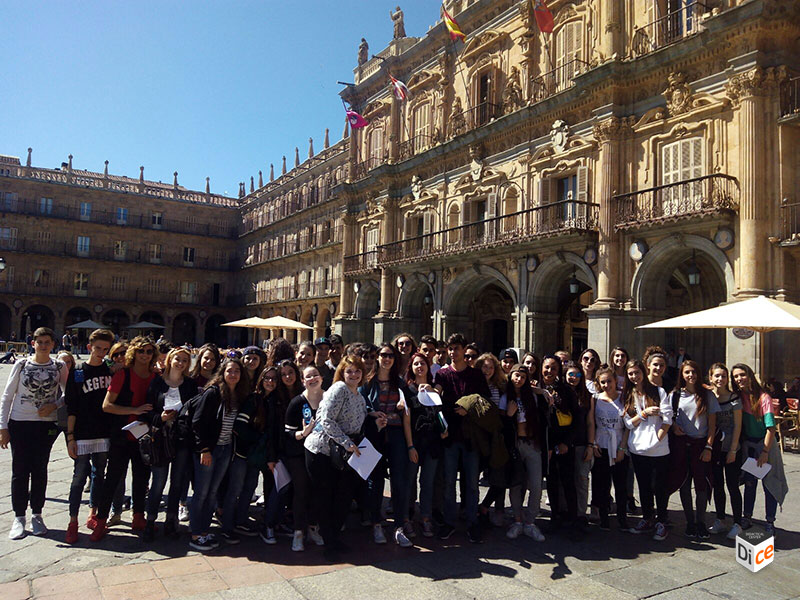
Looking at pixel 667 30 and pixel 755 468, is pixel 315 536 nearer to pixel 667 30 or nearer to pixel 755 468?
pixel 755 468

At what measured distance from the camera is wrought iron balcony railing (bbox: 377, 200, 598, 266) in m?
16.4

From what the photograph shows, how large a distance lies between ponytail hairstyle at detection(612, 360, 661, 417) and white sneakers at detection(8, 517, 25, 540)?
552 cm

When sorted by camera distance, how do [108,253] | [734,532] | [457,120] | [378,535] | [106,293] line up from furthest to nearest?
[108,253], [106,293], [457,120], [734,532], [378,535]

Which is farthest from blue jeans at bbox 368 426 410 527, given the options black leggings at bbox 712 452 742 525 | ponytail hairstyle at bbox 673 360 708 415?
black leggings at bbox 712 452 742 525

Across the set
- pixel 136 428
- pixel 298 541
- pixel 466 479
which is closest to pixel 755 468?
pixel 466 479

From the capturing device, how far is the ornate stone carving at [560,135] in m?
17.4

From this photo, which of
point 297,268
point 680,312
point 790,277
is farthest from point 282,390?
point 297,268

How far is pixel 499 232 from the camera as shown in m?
19.4

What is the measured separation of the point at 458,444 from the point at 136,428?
2.85m

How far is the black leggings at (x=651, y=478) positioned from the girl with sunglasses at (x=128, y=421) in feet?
14.9

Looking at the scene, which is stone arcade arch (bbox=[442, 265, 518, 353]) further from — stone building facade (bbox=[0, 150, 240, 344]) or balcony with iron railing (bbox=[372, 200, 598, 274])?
stone building facade (bbox=[0, 150, 240, 344])

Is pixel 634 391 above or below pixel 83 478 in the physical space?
above

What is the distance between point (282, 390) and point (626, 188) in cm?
1301

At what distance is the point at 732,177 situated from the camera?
13094 millimetres
